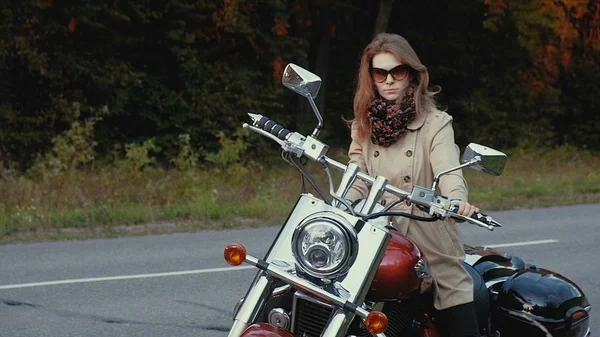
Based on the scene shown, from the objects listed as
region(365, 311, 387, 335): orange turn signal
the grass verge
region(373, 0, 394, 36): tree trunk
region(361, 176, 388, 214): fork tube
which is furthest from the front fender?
region(373, 0, 394, 36): tree trunk

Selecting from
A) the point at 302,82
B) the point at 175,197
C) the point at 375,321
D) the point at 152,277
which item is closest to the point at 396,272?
the point at 375,321

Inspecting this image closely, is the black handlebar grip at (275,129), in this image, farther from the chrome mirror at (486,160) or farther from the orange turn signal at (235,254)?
the chrome mirror at (486,160)

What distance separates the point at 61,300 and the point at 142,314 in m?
0.81

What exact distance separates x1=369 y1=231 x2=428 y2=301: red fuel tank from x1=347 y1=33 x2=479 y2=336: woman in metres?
0.44

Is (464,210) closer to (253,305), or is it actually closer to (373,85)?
(253,305)

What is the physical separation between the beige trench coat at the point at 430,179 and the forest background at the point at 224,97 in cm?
707

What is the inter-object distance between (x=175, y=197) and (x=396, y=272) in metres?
10.5

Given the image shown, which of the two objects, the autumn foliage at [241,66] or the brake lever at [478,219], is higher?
the autumn foliage at [241,66]

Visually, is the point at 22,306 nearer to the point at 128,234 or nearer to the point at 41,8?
the point at 128,234

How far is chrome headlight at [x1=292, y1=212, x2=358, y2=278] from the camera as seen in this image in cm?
325

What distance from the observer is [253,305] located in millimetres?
3395

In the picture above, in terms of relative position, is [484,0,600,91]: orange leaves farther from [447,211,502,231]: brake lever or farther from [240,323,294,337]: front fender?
[240,323,294,337]: front fender

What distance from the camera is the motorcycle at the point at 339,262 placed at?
327 centimetres

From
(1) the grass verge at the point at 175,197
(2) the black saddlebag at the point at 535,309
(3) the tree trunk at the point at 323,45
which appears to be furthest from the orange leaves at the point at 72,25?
(2) the black saddlebag at the point at 535,309
